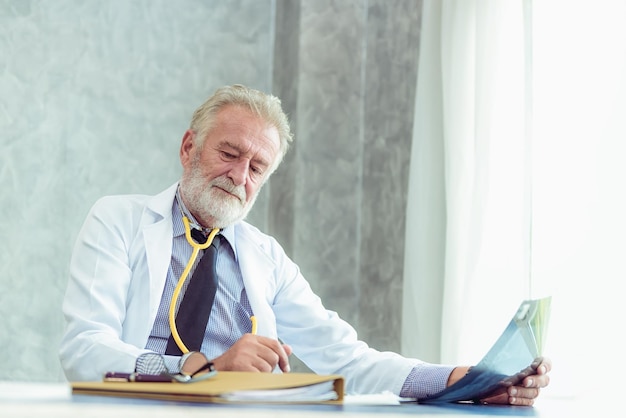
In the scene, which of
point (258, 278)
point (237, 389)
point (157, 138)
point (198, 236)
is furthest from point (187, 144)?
point (237, 389)

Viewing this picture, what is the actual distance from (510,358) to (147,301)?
0.91 m

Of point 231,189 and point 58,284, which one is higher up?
point 231,189

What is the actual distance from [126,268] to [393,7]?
6.01ft

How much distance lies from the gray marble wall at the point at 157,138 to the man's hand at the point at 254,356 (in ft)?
5.78

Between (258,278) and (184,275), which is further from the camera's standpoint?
(258,278)

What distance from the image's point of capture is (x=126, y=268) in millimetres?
1956

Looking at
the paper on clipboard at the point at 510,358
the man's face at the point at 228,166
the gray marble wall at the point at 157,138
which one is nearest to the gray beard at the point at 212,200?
the man's face at the point at 228,166

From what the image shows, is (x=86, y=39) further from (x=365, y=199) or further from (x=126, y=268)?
(x=126, y=268)

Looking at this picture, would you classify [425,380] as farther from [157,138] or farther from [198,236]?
[157,138]

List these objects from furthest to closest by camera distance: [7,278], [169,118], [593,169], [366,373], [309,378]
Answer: [169,118] → [7,278] → [593,169] → [366,373] → [309,378]

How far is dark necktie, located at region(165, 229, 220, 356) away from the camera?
1956mm

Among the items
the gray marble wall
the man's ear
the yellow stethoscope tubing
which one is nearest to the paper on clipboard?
the yellow stethoscope tubing

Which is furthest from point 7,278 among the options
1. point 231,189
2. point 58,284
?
point 231,189

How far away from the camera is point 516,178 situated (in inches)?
97.4
